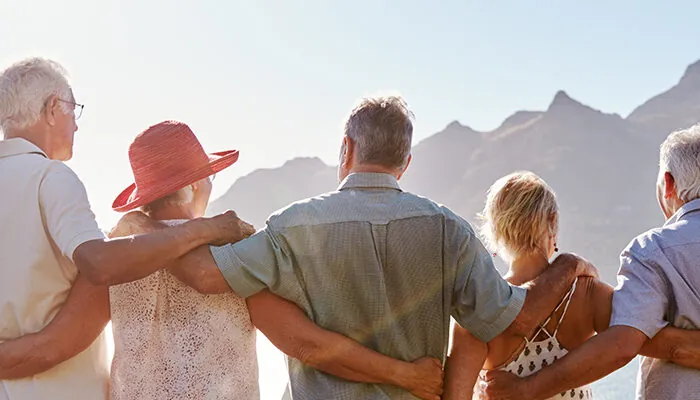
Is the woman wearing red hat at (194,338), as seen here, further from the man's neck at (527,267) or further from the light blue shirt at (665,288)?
the light blue shirt at (665,288)

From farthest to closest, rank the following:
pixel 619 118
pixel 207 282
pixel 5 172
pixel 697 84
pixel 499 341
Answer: pixel 697 84
pixel 619 118
pixel 499 341
pixel 5 172
pixel 207 282

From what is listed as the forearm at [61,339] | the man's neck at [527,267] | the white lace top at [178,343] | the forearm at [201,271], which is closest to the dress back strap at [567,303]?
the man's neck at [527,267]

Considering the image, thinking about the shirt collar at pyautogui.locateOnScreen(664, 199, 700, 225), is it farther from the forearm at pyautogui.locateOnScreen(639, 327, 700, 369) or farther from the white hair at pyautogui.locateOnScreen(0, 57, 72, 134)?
the white hair at pyautogui.locateOnScreen(0, 57, 72, 134)

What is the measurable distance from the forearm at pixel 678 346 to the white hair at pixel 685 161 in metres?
0.55

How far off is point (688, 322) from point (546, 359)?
57cm

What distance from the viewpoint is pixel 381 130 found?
8.56ft

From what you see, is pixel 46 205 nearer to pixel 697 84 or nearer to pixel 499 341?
pixel 499 341

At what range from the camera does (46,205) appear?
256 cm

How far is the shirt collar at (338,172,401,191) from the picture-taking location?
2605 millimetres

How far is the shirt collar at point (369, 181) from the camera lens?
8.55ft

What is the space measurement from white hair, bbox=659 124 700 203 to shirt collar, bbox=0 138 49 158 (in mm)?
2497

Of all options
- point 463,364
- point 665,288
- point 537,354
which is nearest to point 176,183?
point 463,364

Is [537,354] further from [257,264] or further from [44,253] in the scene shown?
[44,253]

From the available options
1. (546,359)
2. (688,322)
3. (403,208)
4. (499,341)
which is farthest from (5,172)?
(688,322)
